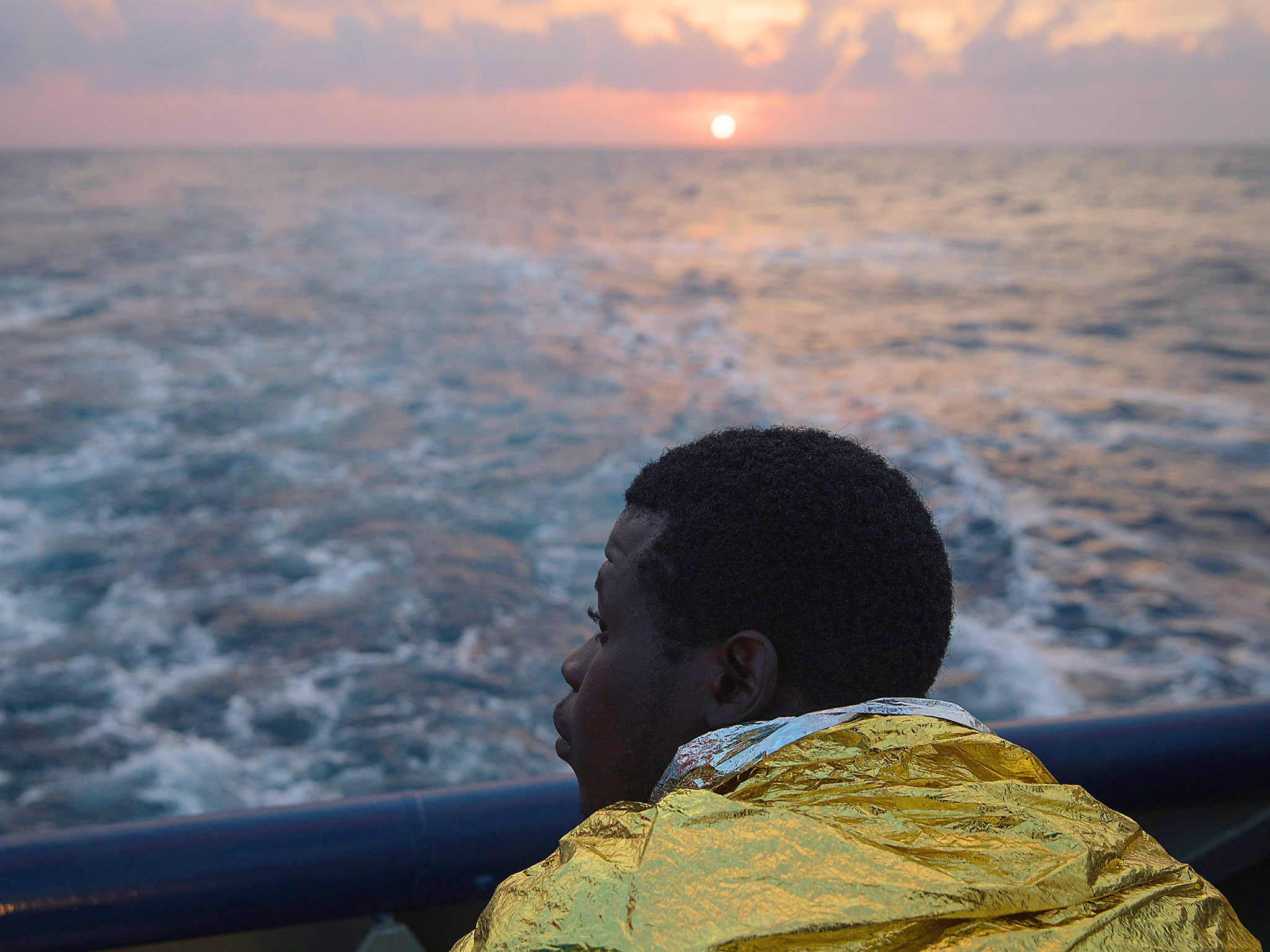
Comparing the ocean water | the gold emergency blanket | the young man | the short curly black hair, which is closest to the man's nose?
the young man

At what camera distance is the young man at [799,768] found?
667mm

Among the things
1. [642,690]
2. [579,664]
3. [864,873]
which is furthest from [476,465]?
[864,873]

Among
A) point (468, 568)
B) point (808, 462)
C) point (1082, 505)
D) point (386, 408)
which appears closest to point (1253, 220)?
point (1082, 505)

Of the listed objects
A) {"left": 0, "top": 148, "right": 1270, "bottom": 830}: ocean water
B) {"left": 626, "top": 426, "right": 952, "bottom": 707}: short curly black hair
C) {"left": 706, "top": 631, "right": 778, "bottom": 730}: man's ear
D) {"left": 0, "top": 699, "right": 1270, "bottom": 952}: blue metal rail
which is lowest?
{"left": 0, "top": 148, "right": 1270, "bottom": 830}: ocean water

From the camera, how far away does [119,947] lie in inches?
58.0

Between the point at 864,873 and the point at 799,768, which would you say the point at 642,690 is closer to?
the point at 799,768

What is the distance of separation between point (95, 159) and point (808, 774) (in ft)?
212

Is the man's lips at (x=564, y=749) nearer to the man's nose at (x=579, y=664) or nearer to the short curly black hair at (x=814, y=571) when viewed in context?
the man's nose at (x=579, y=664)

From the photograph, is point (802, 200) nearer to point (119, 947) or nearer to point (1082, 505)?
point (1082, 505)

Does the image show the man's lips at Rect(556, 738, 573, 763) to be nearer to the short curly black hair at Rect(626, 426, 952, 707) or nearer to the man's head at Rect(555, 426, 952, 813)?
the man's head at Rect(555, 426, 952, 813)

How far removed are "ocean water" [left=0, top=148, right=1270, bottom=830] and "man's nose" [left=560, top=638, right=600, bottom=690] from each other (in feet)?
10.5

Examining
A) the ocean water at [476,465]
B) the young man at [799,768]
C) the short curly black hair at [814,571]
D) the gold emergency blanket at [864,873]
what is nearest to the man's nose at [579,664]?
the young man at [799,768]

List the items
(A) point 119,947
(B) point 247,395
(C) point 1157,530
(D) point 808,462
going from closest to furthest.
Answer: (D) point 808,462
(A) point 119,947
(C) point 1157,530
(B) point 247,395

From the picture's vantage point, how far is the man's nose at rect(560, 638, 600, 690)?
1.18 metres
